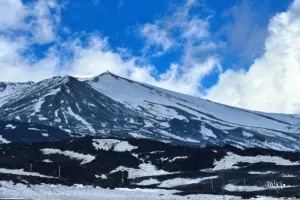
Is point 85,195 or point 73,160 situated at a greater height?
point 73,160

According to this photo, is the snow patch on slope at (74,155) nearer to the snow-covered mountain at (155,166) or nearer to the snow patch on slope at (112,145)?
the snow-covered mountain at (155,166)

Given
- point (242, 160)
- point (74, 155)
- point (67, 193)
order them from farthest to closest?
point (74, 155) < point (242, 160) < point (67, 193)

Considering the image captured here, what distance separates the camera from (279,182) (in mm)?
85125

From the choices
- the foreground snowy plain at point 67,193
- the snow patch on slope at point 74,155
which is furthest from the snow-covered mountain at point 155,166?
the foreground snowy plain at point 67,193

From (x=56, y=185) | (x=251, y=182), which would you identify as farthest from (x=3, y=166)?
(x=251, y=182)

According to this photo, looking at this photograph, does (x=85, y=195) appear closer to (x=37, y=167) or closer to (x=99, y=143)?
(x=37, y=167)

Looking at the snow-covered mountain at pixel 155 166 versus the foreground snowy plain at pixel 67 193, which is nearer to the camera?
the foreground snowy plain at pixel 67 193

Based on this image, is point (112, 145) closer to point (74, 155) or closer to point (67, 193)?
point (74, 155)

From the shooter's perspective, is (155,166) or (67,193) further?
(155,166)

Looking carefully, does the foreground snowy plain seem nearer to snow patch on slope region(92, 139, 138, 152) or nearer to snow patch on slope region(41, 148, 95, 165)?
snow patch on slope region(41, 148, 95, 165)

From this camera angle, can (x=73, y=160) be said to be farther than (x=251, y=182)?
Yes

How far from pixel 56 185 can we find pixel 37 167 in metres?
29.0

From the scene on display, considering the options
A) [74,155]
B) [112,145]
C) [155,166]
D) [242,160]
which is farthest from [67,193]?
[112,145]

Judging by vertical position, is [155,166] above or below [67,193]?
above
